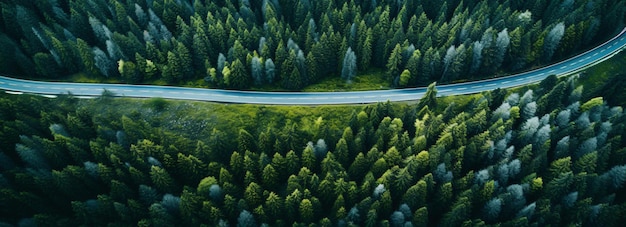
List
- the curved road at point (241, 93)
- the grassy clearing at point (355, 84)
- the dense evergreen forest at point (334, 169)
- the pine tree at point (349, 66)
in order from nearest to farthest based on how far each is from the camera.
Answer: the dense evergreen forest at point (334, 169) → the curved road at point (241, 93) → the pine tree at point (349, 66) → the grassy clearing at point (355, 84)

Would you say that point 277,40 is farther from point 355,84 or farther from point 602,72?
point 602,72

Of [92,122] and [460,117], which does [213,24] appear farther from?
[460,117]

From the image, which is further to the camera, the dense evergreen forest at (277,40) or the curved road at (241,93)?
the dense evergreen forest at (277,40)

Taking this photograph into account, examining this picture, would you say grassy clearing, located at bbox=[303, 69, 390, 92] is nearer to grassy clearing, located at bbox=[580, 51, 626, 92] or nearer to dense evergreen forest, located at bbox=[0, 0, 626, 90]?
dense evergreen forest, located at bbox=[0, 0, 626, 90]

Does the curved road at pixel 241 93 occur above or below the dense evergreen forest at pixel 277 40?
below

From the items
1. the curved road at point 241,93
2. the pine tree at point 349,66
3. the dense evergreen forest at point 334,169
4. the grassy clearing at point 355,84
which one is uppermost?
the pine tree at point 349,66

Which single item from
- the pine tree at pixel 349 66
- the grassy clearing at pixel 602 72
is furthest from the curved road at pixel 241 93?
the grassy clearing at pixel 602 72

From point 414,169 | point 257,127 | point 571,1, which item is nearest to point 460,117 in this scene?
point 414,169

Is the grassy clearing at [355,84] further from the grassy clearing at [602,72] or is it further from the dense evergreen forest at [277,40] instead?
the grassy clearing at [602,72]
